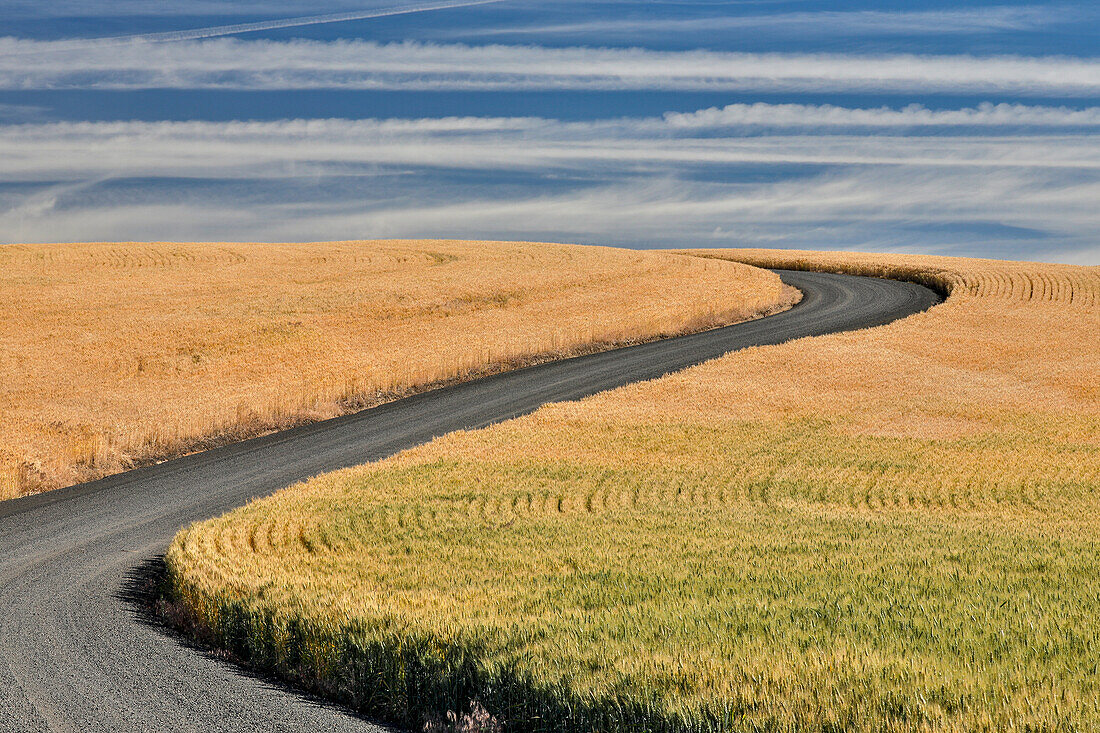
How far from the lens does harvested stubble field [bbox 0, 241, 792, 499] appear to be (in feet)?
78.9

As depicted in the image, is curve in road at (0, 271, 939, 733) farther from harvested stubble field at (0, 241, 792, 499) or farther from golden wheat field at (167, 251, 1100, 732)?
harvested stubble field at (0, 241, 792, 499)

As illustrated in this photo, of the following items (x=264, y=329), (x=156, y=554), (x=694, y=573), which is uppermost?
(x=694, y=573)

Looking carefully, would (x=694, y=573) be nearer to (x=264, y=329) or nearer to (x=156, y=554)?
(x=156, y=554)

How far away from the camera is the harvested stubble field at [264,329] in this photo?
2405 centimetres

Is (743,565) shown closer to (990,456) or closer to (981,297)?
(990,456)

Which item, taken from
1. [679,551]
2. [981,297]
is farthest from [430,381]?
[981,297]

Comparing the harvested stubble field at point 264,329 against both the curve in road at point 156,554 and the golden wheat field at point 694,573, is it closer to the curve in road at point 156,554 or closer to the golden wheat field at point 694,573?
the curve in road at point 156,554

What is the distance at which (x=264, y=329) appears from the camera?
36781mm

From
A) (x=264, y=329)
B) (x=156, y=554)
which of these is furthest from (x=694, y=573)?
(x=264, y=329)

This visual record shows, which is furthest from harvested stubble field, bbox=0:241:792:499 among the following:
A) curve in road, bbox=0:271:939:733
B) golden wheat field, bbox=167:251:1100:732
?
golden wheat field, bbox=167:251:1100:732

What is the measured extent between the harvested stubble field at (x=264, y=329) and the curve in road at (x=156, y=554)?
5.00ft

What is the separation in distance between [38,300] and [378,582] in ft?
136

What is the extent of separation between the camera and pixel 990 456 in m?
19.5

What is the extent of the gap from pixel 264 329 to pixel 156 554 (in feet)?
75.3
